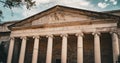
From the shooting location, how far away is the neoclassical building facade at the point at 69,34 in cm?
1789

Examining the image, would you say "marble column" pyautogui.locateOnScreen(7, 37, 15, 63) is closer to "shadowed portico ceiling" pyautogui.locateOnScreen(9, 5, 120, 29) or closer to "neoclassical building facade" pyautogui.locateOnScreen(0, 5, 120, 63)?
"neoclassical building facade" pyautogui.locateOnScreen(0, 5, 120, 63)

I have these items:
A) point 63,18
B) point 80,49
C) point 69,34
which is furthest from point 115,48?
point 63,18

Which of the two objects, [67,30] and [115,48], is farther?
[67,30]

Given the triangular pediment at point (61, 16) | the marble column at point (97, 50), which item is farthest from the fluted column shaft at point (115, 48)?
the triangular pediment at point (61, 16)

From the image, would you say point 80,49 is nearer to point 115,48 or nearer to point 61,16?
point 115,48

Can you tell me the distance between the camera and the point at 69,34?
63.8 feet

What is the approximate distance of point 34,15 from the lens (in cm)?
2169

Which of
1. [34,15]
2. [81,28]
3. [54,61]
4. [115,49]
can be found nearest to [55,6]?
[34,15]

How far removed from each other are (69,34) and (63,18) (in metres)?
2.26

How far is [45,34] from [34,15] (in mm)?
3202

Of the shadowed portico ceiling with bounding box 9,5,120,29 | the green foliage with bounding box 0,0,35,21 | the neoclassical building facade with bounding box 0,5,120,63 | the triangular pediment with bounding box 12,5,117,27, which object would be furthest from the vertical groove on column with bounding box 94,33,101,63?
the green foliage with bounding box 0,0,35,21

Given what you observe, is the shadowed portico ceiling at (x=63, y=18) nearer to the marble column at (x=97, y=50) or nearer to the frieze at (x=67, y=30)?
the frieze at (x=67, y=30)

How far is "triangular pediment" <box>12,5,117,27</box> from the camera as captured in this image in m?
18.8

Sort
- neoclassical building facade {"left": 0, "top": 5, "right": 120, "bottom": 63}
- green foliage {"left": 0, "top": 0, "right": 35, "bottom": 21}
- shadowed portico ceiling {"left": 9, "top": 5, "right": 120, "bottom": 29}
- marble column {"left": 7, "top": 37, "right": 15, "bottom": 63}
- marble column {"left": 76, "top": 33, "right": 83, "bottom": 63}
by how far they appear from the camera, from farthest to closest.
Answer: marble column {"left": 7, "top": 37, "right": 15, "bottom": 63} < shadowed portico ceiling {"left": 9, "top": 5, "right": 120, "bottom": 29} < neoclassical building facade {"left": 0, "top": 5, "right": 120, "bottom": 63} < marble column {"left": 76, "top": 33, "right": 83, "bottom": 63} < green foliage {"left": 0, "top": 0, "right": 35, "bottom": 21}
